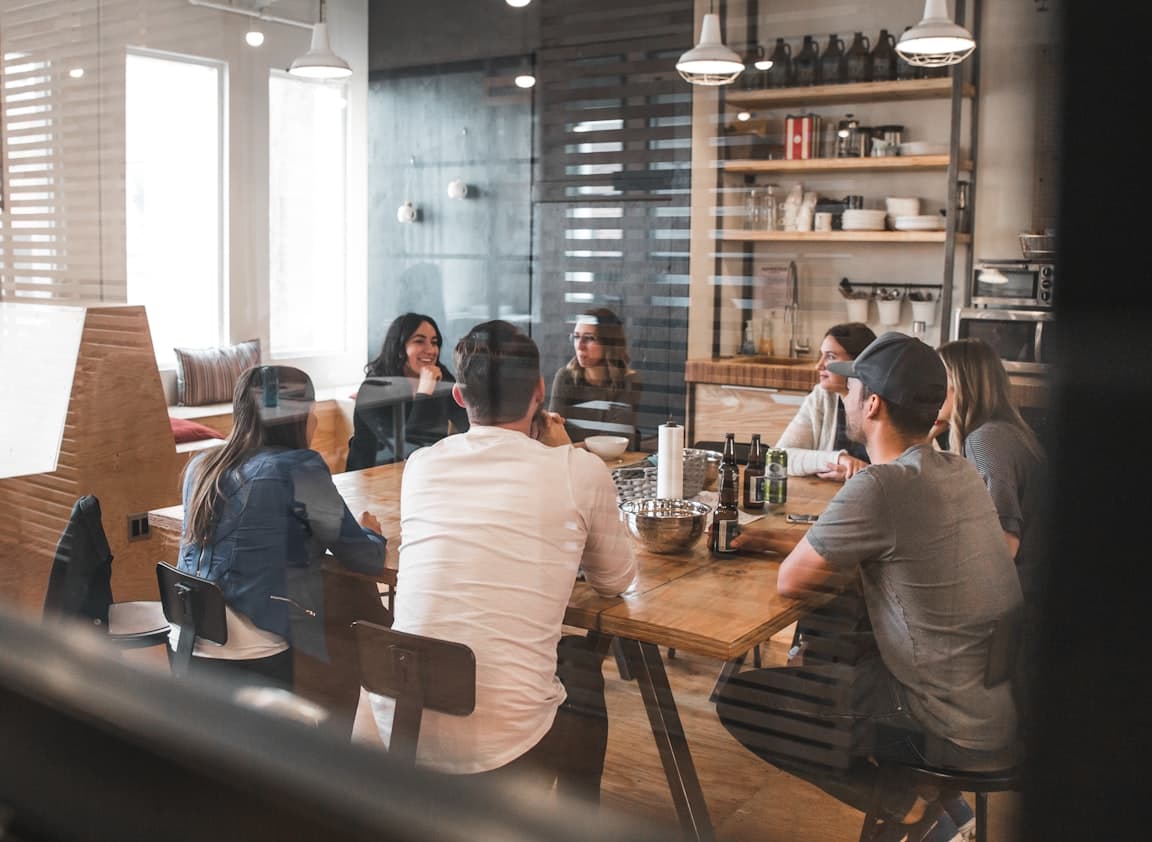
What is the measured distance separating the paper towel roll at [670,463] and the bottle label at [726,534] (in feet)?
0.26

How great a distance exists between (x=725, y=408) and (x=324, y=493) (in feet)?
1.26

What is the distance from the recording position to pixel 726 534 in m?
0.89

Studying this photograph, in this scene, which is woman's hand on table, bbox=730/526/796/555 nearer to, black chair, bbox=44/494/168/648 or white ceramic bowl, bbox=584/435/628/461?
white ceramic bowl, bbox=584/435/628/461

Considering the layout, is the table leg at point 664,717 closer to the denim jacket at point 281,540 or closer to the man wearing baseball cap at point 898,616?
the man wearing baseball cap at point 898,616

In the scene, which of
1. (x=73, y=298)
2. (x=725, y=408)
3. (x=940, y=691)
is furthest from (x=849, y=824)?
(x=73, y=298)

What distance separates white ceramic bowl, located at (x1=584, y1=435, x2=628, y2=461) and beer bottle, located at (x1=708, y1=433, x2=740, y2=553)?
0.07 metres

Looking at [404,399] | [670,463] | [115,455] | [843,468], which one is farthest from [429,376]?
[115,455]

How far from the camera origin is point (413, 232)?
70 cm

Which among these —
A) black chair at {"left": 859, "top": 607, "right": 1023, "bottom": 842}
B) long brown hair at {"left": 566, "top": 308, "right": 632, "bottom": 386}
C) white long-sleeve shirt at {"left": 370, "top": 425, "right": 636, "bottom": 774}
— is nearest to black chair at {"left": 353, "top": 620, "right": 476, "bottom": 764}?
white long-sleeve shirt at {"left": 370, "top": 425, "right": 636, "bottom": 774}

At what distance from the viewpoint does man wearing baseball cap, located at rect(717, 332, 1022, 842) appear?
40 cm

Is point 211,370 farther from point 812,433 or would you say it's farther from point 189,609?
point 812,433

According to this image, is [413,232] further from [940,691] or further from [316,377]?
[940,691]

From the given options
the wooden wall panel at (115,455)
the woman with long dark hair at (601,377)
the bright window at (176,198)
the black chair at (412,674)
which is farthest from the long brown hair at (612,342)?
the wooden wall panel at (115,455)

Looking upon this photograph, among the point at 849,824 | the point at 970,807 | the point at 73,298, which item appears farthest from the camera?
the point at 73,298
